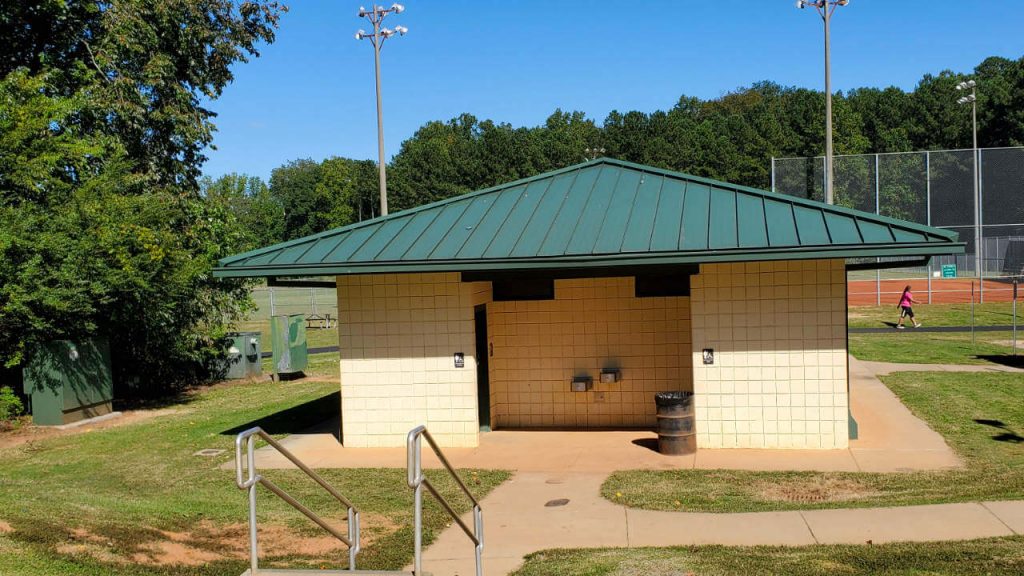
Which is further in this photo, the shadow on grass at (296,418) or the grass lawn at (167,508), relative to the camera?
the shadow on grass at (296,418)

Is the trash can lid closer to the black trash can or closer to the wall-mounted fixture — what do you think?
the black trash can

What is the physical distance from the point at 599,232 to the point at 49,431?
11494 millimetres

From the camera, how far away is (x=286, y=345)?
24.1 m

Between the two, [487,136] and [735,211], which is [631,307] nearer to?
[735,211]

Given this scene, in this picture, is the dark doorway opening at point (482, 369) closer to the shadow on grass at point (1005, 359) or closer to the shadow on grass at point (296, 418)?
the shadow on grass at point (296, 418)

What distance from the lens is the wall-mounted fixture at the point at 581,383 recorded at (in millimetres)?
14641

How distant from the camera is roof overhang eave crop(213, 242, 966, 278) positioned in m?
11.4

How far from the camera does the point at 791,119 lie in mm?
78250

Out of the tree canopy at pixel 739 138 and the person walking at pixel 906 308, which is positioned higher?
the tree canopy at pixel 739 138

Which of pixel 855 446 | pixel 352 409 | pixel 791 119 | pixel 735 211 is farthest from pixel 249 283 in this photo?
pixel 791 119

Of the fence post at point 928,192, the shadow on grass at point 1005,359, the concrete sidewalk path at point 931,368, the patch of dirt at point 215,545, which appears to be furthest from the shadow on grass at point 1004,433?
the fence post at point 928,192

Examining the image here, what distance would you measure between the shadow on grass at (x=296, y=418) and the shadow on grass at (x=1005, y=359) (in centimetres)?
1613

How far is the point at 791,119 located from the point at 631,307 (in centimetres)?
6910

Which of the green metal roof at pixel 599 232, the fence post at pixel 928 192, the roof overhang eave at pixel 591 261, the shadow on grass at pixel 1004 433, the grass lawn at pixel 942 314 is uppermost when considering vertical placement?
the fence post at pixel 928 192
